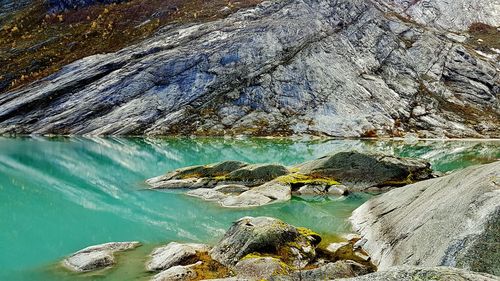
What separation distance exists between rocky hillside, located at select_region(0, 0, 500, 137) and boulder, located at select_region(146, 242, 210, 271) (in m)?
69.1

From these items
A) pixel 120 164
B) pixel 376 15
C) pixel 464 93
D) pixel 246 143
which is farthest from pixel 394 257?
pixel 376 15

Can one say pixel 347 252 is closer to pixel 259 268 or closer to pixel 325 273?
pixel 325 273

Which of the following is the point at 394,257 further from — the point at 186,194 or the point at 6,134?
the point at 6,134

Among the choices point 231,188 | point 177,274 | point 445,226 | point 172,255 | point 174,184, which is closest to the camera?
point 445,226

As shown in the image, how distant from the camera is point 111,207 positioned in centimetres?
3306

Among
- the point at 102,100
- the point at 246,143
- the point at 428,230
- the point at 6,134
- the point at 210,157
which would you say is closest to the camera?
the point at 428,230

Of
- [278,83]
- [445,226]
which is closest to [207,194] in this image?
[445,226]

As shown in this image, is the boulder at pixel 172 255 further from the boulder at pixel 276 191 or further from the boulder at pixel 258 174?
the boulder at pixel 258 174

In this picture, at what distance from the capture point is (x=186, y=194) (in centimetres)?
3681

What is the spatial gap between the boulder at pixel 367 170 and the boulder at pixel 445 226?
49.0 feet

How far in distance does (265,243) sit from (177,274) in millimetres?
3738

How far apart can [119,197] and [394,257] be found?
25.6m

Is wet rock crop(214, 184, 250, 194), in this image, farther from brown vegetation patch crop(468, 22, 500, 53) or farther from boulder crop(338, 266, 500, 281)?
brown vegetation patch crop(468, 22, 500, 53)

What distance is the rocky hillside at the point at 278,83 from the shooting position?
306 ft
